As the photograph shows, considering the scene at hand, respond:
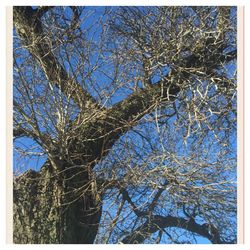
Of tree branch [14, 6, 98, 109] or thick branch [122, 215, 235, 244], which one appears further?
thick branch [122, 215, 235, 244]

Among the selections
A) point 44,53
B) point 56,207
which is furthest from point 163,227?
point 44,53

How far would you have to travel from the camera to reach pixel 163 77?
4996 millimetres

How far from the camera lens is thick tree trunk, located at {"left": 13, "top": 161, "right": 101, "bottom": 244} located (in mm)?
4561

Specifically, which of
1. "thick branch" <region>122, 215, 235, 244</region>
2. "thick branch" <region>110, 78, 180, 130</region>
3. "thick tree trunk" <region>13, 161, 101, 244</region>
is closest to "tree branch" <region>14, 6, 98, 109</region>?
"thick branch" <region>110, 78, 180, 130</region>

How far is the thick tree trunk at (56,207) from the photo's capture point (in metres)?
4.56

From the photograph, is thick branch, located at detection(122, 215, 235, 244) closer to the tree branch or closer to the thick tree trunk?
the thick tree trunk

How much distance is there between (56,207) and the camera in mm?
4770

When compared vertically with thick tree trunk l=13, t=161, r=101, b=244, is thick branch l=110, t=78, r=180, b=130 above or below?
above

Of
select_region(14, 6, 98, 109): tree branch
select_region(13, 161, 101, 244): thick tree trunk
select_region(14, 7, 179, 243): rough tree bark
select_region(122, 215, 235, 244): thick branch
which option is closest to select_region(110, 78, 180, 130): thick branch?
select_region(14, 7, 179, 243): rough tree bark

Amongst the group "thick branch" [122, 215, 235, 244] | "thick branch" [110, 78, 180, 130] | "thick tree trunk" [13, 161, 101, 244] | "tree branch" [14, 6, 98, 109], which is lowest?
"thick branch" [122, 215, 235, 244]

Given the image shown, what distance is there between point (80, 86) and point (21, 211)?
1.30m
